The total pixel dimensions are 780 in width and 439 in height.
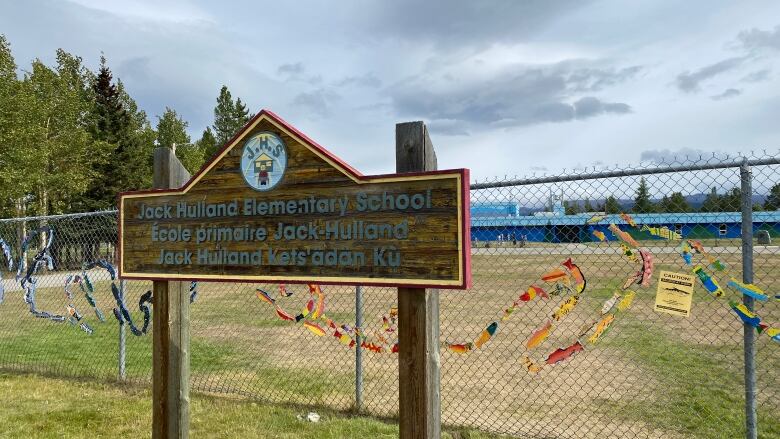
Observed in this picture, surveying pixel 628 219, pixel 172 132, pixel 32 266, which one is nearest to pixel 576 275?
pixel 628 219

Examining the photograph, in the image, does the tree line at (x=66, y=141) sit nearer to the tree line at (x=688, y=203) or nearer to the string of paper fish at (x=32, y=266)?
the string of paper fish at (x=32, y=266)

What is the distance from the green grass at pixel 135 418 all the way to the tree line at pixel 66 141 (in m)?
17.8

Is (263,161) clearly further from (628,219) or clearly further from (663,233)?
(663,233)

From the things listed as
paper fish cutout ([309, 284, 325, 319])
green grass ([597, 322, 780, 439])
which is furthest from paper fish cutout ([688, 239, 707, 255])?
paper fish cutout ([309, 284, 325, 319])

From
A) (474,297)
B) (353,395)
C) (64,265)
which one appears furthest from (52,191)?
(353,395)

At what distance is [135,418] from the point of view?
483 cm

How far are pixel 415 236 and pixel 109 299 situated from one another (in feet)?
43.7

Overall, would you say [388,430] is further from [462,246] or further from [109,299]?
[109,299]

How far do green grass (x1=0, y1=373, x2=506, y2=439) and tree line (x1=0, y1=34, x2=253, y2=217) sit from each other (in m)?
17.8

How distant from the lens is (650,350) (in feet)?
23.2

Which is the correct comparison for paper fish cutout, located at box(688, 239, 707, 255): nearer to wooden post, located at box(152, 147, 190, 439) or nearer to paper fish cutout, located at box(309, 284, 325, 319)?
paper fish cutout, located at box(309, 284, 325, 319)

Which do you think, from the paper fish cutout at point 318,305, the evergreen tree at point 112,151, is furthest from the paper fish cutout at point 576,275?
the evergreen tree at point 112,151

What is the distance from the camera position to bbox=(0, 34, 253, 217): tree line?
808 inches

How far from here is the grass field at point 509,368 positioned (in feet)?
15.5
